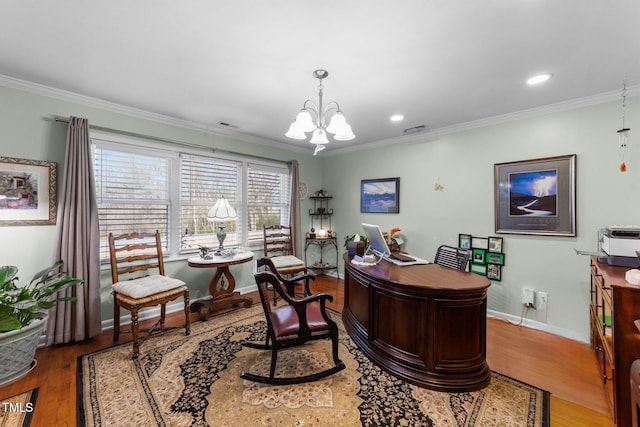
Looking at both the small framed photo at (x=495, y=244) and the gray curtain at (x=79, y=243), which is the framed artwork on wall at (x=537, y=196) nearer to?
the small framed photo at (x=495, y=244)

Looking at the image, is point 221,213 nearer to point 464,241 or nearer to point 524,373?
point 464,241

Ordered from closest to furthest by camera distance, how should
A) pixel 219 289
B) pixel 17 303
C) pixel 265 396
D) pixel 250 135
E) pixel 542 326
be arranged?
pixel 265 396 → pixel 17 303 → pixel 542 326 → pixel 219 289 → pixel 250 135

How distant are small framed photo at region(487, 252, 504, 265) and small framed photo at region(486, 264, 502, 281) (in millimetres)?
45

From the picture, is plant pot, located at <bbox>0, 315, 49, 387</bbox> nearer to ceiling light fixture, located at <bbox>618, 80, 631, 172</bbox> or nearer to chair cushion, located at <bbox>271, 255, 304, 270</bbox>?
chair cushion, located at <bbox>271, 255, 304, 270</bbox>

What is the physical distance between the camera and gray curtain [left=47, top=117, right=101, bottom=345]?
256 cm

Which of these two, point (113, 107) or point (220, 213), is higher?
point (113, 107)

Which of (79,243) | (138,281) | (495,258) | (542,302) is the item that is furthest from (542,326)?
(79,243)

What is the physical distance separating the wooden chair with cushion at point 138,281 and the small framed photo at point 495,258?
11.6 feet

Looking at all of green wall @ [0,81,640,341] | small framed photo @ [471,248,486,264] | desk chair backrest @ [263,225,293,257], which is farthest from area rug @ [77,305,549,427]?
desk chair backrest @ [263,225,293,257]

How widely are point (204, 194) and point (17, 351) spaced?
229 cm

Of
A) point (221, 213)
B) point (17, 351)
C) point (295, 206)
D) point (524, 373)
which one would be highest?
point (295, 206)

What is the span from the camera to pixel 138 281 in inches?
107

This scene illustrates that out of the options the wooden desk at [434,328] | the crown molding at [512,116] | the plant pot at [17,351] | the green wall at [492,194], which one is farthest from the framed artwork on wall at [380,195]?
the plant pot at [17,351]

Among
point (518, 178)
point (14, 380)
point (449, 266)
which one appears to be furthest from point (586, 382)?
point (14, 380)
